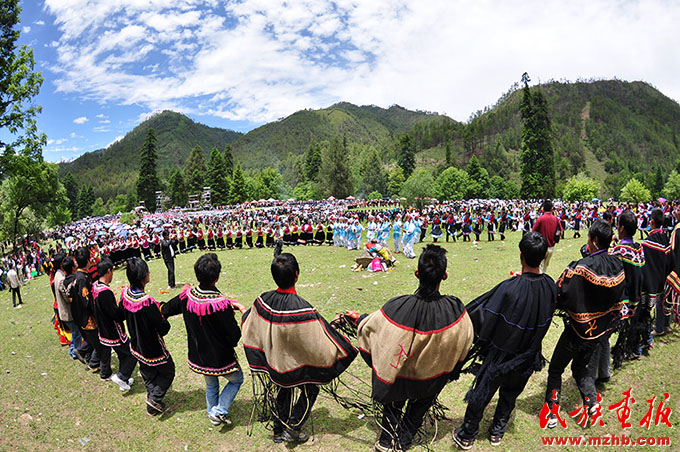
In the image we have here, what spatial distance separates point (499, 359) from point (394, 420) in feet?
3.74

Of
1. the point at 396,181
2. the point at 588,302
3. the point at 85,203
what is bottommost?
the point at 588,302

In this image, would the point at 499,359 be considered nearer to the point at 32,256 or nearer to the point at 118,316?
the point at 118,316

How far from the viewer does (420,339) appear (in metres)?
3.15

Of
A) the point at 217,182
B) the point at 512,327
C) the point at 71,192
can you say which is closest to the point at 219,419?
the point at 512,327

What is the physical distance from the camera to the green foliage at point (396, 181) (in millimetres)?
84250

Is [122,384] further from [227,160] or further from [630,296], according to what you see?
[227,160]

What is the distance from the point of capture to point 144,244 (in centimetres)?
1966

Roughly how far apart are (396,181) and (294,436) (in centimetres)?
8554

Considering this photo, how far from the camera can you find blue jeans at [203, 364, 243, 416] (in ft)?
14.1

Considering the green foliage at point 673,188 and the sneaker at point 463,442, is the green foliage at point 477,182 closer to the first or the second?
the green foliage at point 673,188

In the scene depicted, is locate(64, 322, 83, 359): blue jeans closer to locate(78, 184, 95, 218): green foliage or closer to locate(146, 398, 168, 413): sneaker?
locate(146, 398, 168, 413): sneaker

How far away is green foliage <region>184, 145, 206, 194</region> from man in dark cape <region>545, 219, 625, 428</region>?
81.1 metres

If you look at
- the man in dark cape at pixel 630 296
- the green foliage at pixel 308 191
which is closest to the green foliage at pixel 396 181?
the green foliage at pixel 308 191

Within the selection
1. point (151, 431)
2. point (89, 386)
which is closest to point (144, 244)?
point (89, 386)
